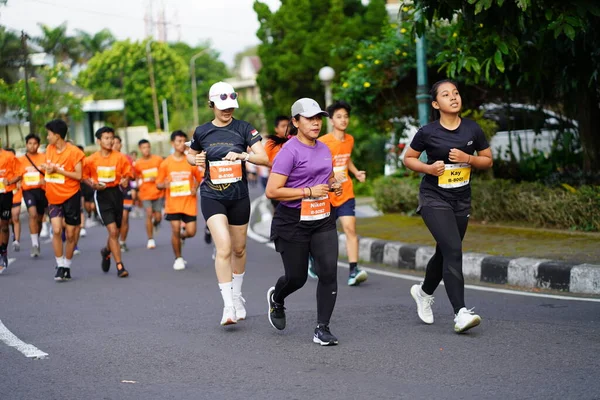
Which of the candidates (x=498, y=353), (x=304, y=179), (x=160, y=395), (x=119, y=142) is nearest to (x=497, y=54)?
(x=304, y=179)

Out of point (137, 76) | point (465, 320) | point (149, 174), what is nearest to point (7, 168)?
point (149, 174)

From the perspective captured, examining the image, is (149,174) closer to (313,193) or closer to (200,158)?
(200,158)

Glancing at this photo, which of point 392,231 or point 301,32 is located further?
point 301,32

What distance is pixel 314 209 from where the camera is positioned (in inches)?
263

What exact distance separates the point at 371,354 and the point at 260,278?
451 cm

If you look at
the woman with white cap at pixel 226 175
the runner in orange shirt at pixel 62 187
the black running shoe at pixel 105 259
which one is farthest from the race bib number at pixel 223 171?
the black running shoe at pixel 105 259

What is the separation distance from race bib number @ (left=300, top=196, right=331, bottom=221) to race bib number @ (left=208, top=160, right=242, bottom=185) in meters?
1.17

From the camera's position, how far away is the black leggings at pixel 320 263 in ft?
22.1

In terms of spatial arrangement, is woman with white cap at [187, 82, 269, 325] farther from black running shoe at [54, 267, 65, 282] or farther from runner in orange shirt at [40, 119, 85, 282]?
black running shoe at [54, 267, 65, 282]

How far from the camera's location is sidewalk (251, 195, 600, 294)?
29.0 ft

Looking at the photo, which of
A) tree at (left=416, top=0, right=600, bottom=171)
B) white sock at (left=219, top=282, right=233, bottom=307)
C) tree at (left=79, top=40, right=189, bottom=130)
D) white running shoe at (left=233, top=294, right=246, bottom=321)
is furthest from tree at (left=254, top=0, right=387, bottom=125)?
tree at (left=79, top=40, right=189, bottom=130)

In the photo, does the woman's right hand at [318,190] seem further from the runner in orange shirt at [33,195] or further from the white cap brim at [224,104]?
the runner in orange shirt at [33,195]

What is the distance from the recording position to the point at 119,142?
1528cm

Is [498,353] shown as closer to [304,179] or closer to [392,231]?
[304,179]
